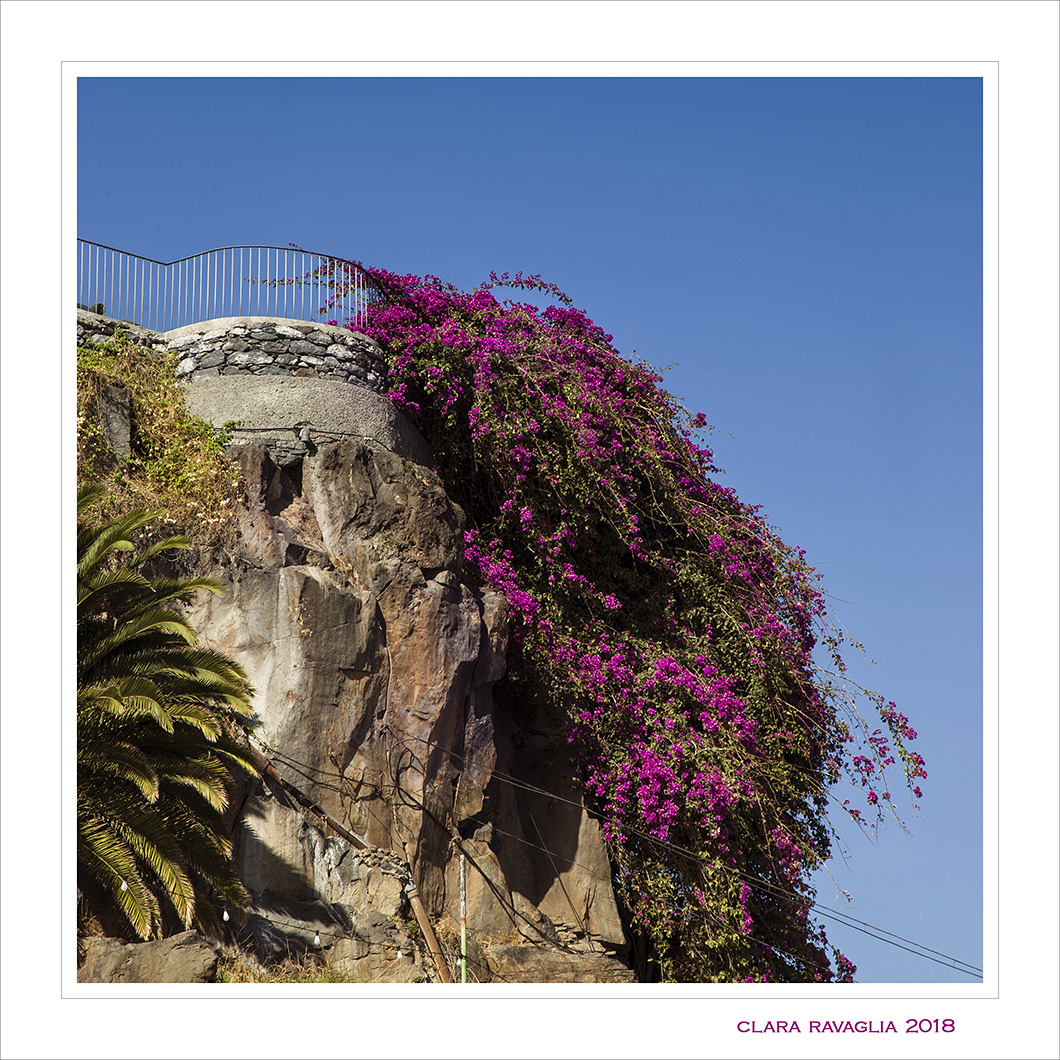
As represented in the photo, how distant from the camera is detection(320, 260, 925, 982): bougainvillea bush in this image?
1670cm

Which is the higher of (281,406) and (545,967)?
(281,406)

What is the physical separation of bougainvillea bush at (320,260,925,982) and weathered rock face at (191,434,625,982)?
0.75 metres

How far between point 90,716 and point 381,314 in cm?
837

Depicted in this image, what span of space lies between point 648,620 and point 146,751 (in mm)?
7832

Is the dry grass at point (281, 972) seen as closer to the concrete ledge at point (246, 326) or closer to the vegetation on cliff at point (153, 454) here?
the vegetation on cliff at point (153, 454)

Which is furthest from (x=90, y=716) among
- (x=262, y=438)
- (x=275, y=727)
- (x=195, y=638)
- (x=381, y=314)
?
(x=381, y=314)

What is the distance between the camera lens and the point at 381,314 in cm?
1900

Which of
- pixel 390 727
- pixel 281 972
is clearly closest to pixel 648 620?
pixel 390 727

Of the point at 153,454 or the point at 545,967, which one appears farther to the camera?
the point at 153,454

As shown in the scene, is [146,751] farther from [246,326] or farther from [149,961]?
[246,326]

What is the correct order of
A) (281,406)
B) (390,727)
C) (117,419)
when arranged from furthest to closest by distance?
(281,406)
(117,419)
(390,727)

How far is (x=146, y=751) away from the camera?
13.0 metres

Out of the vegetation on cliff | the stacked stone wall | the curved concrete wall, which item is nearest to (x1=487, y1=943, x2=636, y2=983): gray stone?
the vegetation on cliff

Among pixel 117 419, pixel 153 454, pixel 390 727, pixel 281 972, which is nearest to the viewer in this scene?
pixel 281 972
